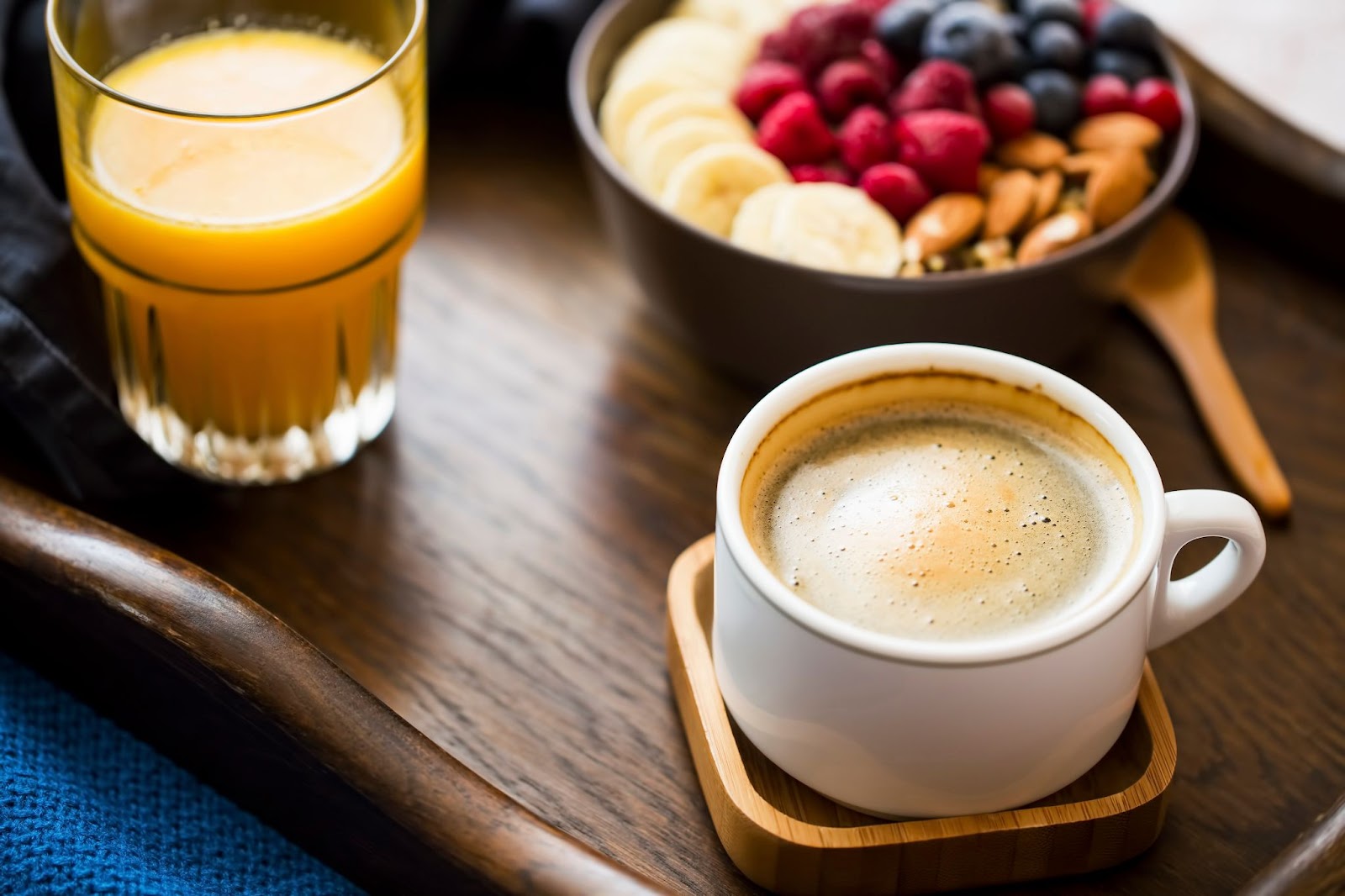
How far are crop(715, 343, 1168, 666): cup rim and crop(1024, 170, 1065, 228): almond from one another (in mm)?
253

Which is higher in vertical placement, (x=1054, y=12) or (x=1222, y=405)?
(x=1054, y=12)

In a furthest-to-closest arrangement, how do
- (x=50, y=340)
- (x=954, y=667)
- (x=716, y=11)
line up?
(x=716, y=11), (x=50, y=340), (x=954, y=667)

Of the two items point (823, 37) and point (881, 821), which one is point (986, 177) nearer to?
point (823, 37)

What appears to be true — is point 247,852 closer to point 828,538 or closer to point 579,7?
point 828,538

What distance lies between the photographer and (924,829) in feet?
2.23

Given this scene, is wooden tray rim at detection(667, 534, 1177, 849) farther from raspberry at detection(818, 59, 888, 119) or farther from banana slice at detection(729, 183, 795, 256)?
raspberry at detection(818, 59, 888, 119)

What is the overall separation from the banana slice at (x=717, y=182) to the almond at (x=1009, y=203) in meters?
0.14

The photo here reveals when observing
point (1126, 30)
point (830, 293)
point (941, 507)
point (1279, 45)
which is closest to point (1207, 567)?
point (941, 507)

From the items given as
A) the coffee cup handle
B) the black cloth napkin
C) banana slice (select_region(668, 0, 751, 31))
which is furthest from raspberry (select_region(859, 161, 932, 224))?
the black cloth napkin

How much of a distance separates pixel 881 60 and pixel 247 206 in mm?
451

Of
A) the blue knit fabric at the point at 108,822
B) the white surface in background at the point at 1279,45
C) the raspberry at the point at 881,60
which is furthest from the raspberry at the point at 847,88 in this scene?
the blue knit fabric at the point at 108,822

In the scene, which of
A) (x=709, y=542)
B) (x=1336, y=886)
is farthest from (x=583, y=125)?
(x=1336, y=886)

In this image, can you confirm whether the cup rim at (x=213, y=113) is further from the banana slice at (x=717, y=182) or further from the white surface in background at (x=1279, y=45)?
the white surface in background at (x=1279, y=45)

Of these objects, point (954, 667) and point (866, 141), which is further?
point (866, 141)
